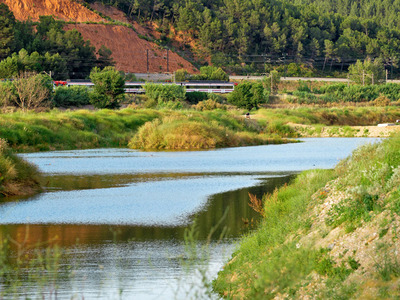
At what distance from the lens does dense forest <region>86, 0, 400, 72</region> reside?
16038cm

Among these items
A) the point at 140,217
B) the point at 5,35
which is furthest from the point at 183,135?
the point at 5,35

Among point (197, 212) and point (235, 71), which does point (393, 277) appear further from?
point (235, 71)

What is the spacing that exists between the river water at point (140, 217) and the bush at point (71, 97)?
33811mm

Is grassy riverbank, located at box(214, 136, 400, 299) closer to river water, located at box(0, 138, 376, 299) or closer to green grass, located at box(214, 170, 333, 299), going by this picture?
green grass, located at box(214, 170, 333, 299)

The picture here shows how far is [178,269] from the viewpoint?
12.2m

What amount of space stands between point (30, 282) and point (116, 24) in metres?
136

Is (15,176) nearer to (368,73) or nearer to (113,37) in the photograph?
(113,37)

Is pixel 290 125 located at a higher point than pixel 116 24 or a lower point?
lower

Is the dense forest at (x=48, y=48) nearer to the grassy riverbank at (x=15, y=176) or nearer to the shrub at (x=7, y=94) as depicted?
the shrub at (x=7, y=94)

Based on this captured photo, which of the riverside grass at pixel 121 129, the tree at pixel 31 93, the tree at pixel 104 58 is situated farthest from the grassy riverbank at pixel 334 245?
the tree at pixel 104 58

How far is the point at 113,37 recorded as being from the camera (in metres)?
139

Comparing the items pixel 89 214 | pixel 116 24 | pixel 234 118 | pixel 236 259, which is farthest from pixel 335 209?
pixel 116 24

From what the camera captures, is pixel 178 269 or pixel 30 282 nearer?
pixel 30 282

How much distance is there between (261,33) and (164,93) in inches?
3590
